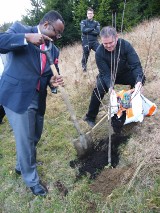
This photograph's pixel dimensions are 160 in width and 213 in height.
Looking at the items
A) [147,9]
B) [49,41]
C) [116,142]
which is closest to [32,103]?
[49,41]

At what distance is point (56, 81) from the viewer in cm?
295

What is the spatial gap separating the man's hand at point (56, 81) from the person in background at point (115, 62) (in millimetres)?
713

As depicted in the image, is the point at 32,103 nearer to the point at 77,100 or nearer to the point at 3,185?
the point at 3,185

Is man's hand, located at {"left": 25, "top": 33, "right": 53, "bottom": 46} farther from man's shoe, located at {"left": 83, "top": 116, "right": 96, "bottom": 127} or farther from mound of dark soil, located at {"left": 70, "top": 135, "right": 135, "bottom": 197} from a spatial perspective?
man's shoe, located at {"left": 83, "top": 116, "right": 96, "bottom": 127}

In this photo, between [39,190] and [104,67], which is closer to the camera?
[39,190]

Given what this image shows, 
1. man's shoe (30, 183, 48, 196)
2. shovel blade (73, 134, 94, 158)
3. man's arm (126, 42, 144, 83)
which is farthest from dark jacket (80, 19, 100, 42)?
man's shoe (30, 183, 48, 196)

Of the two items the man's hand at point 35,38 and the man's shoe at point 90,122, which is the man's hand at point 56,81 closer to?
the man's hand at point 35,38

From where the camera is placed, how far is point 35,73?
276cm

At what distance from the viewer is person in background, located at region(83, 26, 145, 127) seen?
350cm

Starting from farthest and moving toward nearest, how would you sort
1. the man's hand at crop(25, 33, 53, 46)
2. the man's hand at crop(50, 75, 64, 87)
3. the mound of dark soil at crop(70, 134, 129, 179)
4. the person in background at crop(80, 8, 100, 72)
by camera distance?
the person in background at crop(80, 8, 100, 72), the mound of dark soil at crop(70, 134, 129, 179), the man's hand at crop(50, 75, 64, 87), the man's hand at crop(25, 33, 53, 46)

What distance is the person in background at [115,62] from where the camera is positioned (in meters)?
3.50

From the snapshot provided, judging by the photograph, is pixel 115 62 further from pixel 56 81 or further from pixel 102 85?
pixel 56 81

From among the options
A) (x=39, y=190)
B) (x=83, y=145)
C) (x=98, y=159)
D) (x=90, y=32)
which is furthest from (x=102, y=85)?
(x=90, y=32)

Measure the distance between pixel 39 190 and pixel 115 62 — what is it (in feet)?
6.61
